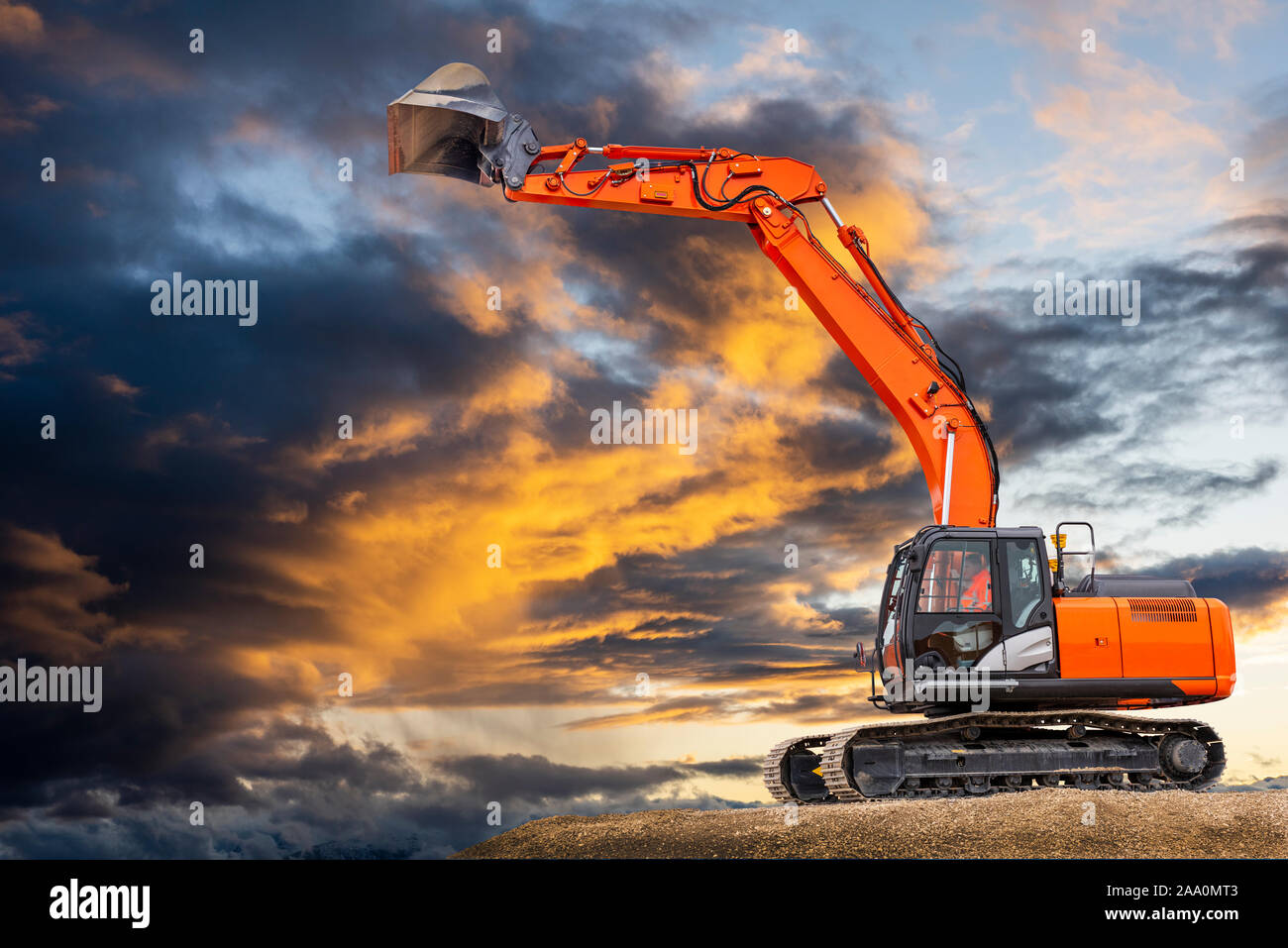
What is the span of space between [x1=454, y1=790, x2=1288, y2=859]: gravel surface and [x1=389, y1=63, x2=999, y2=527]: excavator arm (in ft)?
11.8

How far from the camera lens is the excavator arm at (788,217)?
13.5 m

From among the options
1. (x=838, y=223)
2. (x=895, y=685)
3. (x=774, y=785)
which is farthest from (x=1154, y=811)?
(x=838, y=223)

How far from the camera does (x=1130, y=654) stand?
13180 millimetres

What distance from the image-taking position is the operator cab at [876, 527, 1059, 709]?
12883 mm

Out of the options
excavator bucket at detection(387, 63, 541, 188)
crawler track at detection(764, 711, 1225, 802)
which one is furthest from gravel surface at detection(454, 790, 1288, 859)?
excavator bucket at detection(387, 63, 541, 188)

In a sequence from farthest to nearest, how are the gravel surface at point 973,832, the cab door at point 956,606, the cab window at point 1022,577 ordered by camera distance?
the cab window at point 1022,577
the cab door at point 956,606
the gravel surface at point 973,832

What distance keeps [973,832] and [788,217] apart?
7.70 meters

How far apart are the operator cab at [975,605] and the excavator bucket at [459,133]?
6.72 meters

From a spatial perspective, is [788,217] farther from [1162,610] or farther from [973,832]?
[973,832]

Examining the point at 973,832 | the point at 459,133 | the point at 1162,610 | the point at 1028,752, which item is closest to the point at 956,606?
the point at 1028,752

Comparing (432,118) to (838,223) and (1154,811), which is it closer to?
(838,223)

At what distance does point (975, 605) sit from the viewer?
513 inches

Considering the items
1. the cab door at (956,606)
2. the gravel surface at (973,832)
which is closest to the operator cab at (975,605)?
the cab door at (956,606)

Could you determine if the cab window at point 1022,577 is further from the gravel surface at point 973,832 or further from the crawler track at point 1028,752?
the gravel surface at point 973,832
